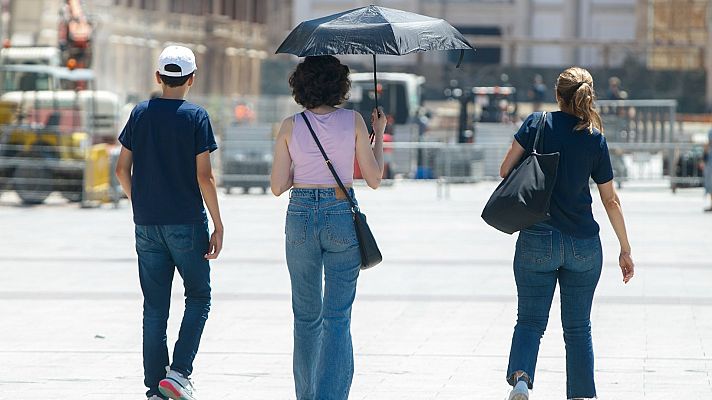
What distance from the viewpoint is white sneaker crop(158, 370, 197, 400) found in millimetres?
7156

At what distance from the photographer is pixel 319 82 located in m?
6.73

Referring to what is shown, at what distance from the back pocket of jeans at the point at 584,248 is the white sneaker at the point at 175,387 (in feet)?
6.15

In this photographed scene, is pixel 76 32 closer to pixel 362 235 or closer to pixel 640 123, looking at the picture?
pixel 640 123

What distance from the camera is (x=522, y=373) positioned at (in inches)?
278

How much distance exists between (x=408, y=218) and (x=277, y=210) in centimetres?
252

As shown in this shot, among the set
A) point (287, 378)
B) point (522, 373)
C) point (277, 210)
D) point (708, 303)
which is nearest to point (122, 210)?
point (277, 210)

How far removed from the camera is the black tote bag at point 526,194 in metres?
6.84

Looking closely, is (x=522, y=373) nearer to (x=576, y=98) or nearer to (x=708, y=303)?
(x=576, y=98)

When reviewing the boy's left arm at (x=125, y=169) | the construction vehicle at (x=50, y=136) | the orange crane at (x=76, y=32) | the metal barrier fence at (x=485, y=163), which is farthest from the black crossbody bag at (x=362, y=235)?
the orange crane at (x=76, y=32)

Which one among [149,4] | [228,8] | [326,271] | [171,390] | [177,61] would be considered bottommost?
[171,390]

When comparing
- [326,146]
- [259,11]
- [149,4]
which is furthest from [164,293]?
[259,11]

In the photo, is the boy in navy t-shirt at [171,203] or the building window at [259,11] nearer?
the boy in navy t-shirt at [171,203]

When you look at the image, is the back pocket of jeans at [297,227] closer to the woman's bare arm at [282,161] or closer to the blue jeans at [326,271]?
the blue jeans at [326,271]

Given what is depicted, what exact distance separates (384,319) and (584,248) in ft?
13.1
